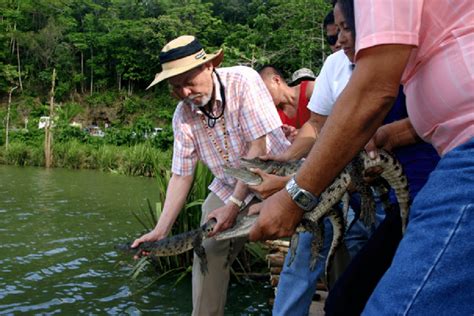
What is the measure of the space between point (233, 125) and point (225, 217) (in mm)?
814

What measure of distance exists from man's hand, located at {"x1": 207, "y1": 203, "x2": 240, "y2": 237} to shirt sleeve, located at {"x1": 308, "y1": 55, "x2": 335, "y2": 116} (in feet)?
2.85

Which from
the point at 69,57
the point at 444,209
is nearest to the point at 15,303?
the point at 444,209

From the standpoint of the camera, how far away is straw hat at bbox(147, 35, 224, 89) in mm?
3713

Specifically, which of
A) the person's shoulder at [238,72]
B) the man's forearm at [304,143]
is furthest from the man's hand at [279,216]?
the person's shoulder at [238,72]

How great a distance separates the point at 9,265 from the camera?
7.64 meters

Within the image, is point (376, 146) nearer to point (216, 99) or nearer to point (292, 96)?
point (216, 99)

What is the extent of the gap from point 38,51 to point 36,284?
4625 cm

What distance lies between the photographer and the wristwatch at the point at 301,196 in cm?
181

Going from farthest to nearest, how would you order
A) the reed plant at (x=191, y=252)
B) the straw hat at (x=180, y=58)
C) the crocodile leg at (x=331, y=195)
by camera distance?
the reed plant at (x=191, y=252)
the straw hat at (x=180, y=58)
the crocodile leg at (x=331, y=195)

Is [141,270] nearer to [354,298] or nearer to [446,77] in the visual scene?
[354,298]

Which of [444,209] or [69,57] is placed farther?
[69,57]

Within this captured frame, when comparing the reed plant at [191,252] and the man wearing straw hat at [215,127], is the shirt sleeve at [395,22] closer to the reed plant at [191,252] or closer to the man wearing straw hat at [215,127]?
the man wearing straw hat at [215,127]

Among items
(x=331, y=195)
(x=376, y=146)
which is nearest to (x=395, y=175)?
(x=376, y=146)

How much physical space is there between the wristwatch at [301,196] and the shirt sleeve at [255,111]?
2098 millimetres
